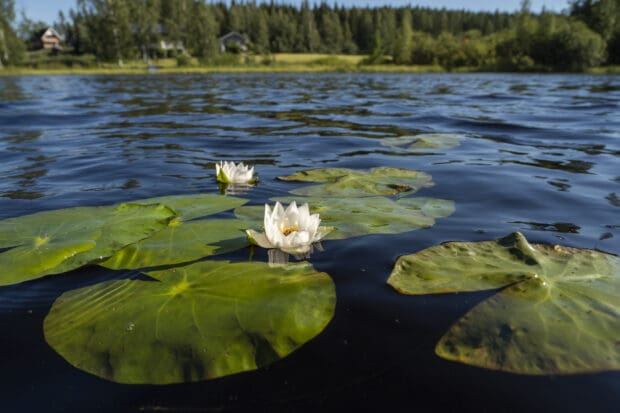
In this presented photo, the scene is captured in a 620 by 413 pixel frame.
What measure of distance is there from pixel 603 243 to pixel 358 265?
3.94 ft

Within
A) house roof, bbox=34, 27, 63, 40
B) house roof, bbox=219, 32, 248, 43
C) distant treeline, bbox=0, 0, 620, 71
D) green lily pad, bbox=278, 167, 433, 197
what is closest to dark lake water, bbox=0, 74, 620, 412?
green lily pad, bbox=278, 167, 433, 197

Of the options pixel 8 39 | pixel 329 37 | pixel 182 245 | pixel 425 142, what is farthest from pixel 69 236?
pixel 329 37

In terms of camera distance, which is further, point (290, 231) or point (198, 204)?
point (198, 204)

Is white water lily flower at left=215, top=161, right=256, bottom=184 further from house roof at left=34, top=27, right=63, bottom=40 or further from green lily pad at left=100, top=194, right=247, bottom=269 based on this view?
house roof at left=34, top=27, right=63, bottom=40

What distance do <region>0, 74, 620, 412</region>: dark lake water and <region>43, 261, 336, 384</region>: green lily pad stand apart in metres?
0.04

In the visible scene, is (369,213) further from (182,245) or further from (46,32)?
(46,32)

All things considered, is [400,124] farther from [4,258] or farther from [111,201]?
[4,258]

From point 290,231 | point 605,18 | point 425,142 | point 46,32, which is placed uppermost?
point 46,32

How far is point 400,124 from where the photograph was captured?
6648mm

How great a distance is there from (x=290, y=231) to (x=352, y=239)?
0.34 meters

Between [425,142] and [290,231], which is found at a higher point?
[290,231]

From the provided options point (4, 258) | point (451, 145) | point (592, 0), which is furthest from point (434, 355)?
point (592, 0)

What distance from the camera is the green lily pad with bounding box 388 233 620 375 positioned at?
107cm

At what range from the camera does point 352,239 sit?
196cm
